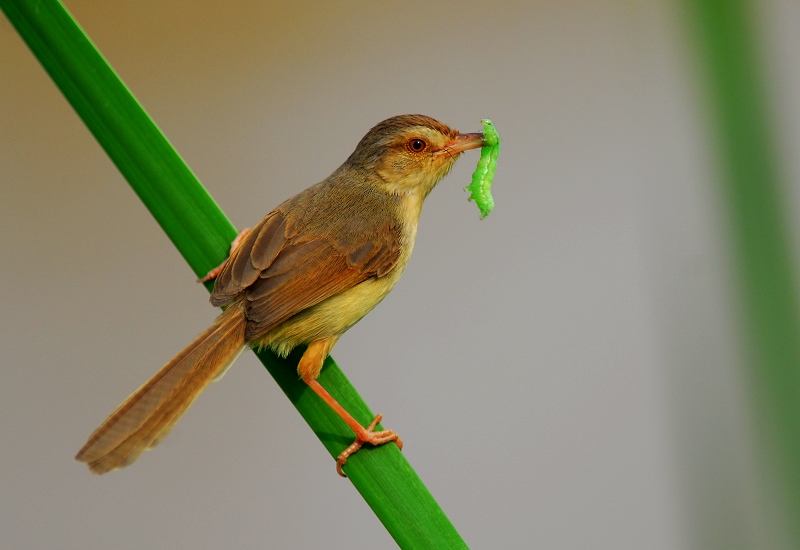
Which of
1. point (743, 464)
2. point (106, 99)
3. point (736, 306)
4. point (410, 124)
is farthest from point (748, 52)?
point (410, 124)

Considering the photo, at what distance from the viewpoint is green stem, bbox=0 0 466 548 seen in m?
1.64

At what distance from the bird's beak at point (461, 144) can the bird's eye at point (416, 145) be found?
0.22ft

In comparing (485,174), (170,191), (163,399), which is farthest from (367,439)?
(485,174)

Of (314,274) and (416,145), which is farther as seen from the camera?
(416,145)

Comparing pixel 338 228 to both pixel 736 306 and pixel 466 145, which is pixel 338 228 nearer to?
pixel 466 145

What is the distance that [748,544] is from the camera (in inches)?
47.1

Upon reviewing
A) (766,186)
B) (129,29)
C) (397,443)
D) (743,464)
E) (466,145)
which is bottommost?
(743,464)

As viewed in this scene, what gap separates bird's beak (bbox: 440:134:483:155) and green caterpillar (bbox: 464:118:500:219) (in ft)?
0.12

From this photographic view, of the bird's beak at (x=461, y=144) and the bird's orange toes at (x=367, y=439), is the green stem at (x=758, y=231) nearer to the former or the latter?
the bird's orange toes at (x=367, y=439)

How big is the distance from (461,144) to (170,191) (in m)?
1.14

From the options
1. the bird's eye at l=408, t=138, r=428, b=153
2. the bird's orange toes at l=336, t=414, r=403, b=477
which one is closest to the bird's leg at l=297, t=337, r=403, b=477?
the bird's orange toes at l=336, t=414, r=403, b=477

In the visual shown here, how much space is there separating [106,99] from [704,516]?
145 cm

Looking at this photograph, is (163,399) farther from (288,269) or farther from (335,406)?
(288,269)

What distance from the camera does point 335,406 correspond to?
200 cm
